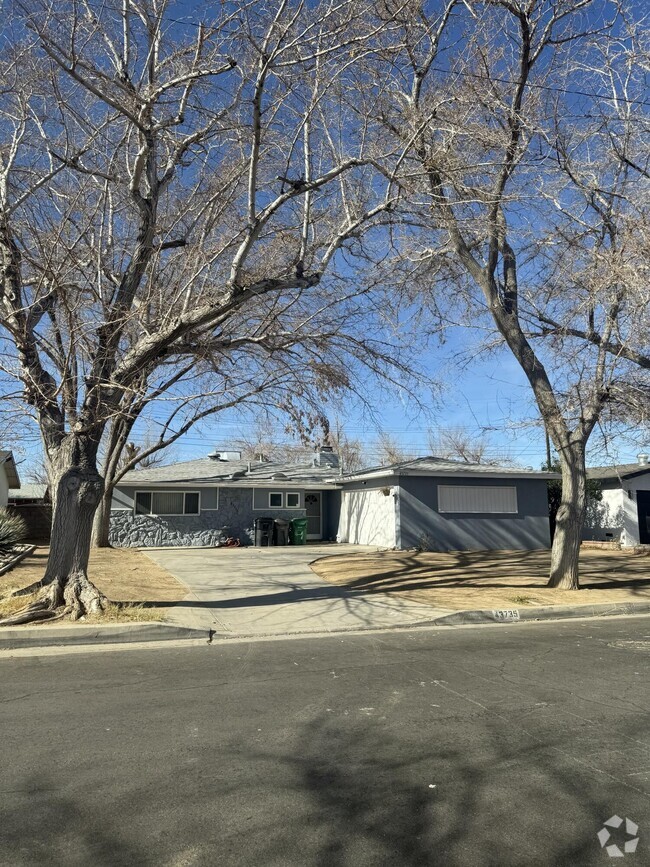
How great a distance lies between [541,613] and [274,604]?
15.8ft

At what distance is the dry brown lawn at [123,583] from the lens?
33.1 feet

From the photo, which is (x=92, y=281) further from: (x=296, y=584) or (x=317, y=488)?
(x=317, y=488)

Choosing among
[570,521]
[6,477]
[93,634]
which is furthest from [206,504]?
[93,634]

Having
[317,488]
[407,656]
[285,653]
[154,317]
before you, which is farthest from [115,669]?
[317,488]

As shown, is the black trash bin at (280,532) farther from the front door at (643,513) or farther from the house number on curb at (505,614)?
the house number on curb at (505,614)

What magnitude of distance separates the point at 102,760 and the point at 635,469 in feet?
88.3

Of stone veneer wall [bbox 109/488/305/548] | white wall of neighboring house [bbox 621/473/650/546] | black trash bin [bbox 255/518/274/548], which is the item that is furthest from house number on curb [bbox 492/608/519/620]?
white wall of neighboring house [bbox 621/473/650/546]

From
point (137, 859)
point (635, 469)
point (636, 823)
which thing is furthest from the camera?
point (635, 469)

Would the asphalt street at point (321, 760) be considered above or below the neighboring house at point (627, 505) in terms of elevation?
below

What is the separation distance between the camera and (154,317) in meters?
12.2

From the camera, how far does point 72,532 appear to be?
1030 cm

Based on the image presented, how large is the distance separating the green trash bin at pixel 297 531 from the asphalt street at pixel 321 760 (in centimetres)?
1866

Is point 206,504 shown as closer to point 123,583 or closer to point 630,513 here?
point 123,583

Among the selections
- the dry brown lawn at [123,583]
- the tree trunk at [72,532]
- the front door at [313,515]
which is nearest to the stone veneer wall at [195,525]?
the front door at [313,515]
